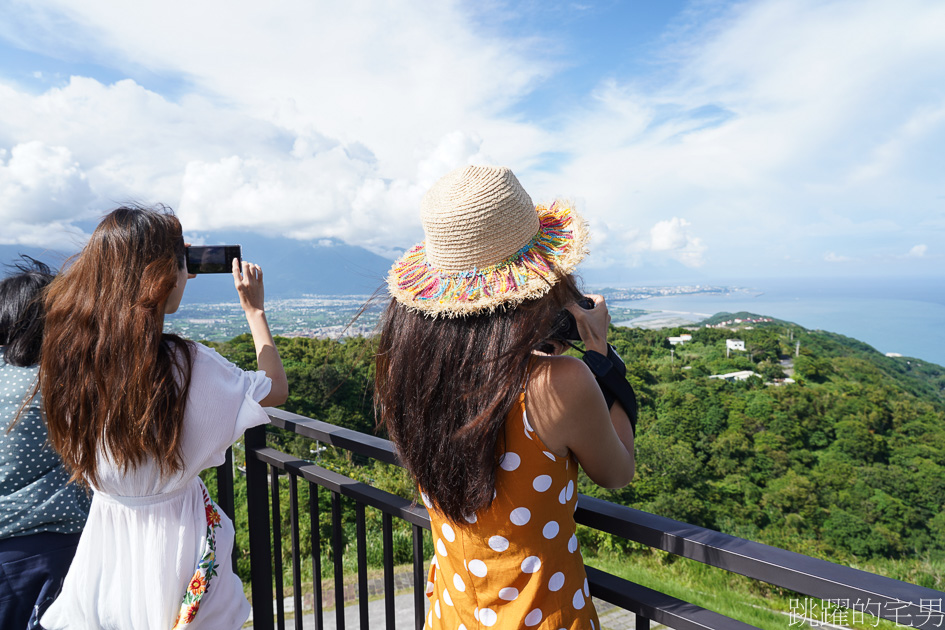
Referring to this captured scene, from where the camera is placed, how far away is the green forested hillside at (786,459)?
1650 cm

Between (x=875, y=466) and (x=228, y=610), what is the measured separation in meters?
23.6

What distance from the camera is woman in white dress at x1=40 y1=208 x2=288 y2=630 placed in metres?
1.07

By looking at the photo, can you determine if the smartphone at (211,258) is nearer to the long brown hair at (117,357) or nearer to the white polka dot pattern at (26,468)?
the long brown hair at (117,357)

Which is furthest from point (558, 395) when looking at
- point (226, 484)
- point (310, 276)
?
point (310, 276)

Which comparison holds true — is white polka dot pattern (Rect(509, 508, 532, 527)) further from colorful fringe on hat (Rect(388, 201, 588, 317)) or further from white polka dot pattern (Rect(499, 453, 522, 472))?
colorful fringe on hat (Rect(388, 201, 588, 317))

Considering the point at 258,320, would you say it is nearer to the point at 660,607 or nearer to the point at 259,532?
the point at 259,532

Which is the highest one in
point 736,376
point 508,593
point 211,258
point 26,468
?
point 211,258

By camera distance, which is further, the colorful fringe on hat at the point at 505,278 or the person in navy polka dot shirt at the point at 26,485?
the person in navy polka dot shirt at the point at 26,485

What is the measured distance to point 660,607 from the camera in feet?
3.08

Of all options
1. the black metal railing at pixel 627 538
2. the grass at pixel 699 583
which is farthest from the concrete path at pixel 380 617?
the grass at pixel 699 583

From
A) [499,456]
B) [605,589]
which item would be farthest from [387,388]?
[605,589]

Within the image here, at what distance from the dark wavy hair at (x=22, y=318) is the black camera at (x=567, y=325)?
1.17 meters

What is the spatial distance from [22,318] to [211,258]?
0.46 meters

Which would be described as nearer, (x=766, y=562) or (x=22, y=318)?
(x=766, y=562)
